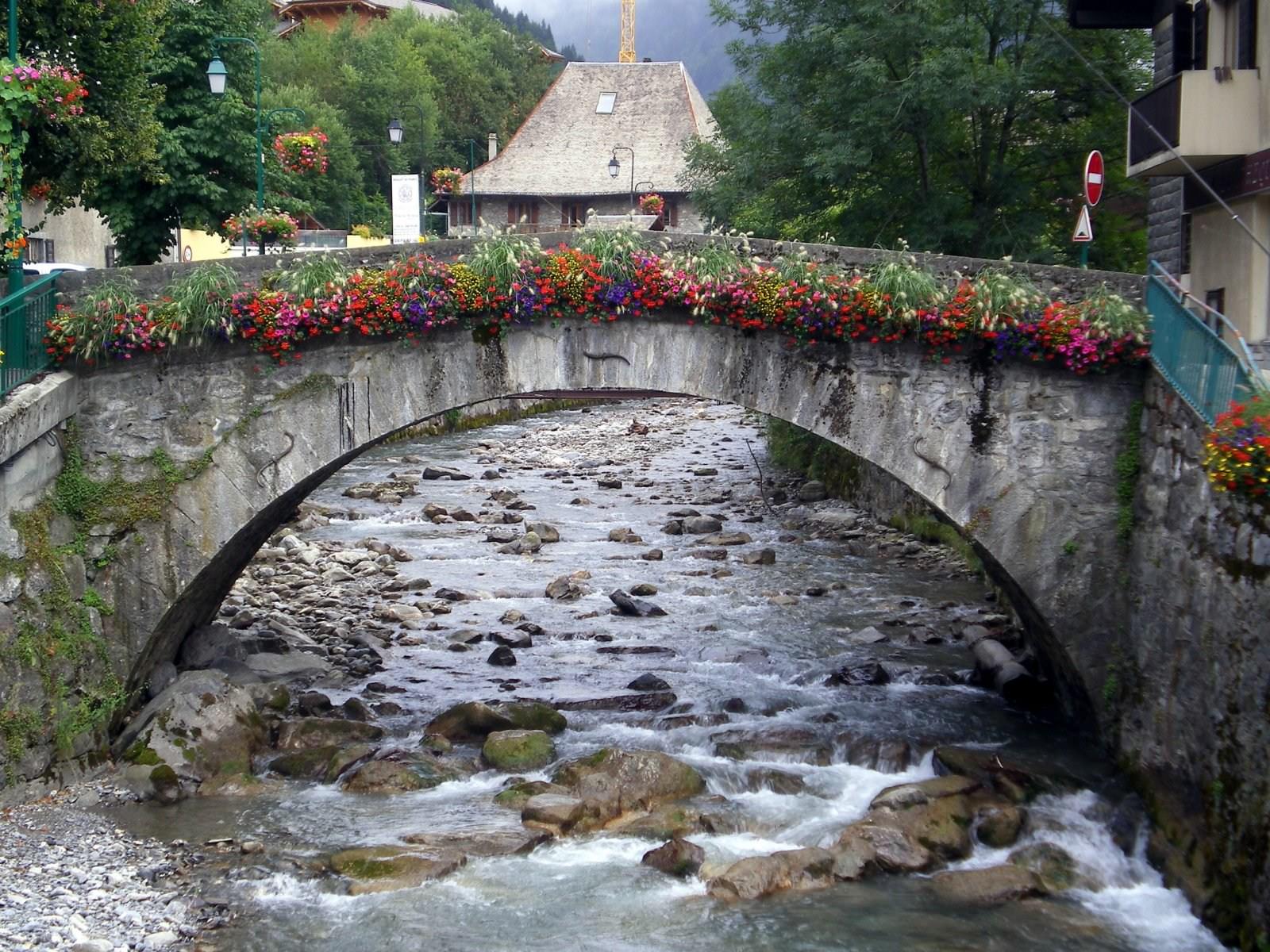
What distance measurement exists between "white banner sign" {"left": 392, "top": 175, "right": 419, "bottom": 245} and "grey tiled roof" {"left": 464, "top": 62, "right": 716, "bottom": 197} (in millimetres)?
31391

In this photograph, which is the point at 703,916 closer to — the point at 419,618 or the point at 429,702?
the point at 429,702

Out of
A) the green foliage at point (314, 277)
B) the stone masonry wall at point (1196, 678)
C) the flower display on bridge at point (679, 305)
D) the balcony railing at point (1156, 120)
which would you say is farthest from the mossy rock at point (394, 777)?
the balcony railing at point (1156, 120)

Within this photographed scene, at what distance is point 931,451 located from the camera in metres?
11.2

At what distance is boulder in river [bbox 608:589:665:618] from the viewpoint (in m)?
17.2

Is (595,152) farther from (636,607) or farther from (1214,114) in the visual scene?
(1214,114)

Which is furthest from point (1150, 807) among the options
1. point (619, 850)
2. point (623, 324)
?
point (623, 324)

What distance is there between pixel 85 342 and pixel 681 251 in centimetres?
464

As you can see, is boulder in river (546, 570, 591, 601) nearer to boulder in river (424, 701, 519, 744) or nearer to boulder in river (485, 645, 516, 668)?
boulder in river (485, 645, 516, 668)

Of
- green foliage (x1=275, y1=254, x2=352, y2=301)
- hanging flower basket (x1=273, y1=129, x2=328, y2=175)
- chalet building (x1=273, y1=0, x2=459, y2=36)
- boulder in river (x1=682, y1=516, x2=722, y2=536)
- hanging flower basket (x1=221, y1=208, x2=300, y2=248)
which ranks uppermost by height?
chalet building (x1=273, y1=0, x2=459, y2=36)

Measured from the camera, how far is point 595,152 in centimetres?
4847

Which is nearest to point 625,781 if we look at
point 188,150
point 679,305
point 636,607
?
point 679,305

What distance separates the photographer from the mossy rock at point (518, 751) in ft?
38.4

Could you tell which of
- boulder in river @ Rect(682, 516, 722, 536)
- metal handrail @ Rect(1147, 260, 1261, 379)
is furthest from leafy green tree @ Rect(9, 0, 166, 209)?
boulder in river @ Rect(682, 516, 722, 536)

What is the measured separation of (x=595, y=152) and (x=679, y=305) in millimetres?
38413
